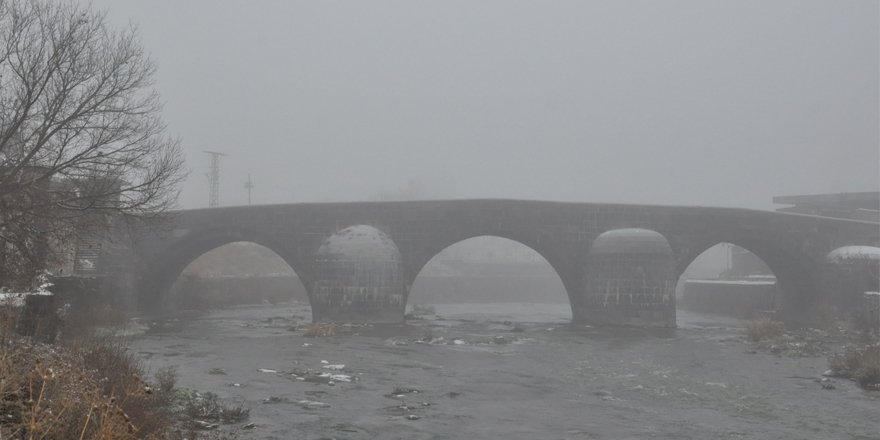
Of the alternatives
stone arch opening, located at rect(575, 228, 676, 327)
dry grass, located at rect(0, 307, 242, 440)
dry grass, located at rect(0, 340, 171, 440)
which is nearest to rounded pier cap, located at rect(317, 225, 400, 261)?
stone arch opening, located at rect(575, 228, 676, 327)

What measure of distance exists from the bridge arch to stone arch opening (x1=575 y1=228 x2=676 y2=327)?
12.6m

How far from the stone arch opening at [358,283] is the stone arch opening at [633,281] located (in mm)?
7748

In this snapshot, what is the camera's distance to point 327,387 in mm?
13391

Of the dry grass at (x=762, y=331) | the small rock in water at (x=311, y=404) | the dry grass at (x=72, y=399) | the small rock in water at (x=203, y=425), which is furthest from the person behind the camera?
the dry grass at (x=762, y=331)

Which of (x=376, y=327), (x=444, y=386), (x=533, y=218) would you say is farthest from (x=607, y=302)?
(x=444, y=386)

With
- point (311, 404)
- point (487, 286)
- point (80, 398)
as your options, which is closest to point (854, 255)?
point (311, 404)

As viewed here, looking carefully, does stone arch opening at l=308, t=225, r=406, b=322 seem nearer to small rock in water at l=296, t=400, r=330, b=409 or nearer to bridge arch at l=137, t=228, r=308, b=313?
bridge arch at l=137, t=228, r=308, b=313

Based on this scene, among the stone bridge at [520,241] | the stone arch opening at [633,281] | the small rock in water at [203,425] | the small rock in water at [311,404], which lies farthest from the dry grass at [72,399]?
the stone arch opening at [633,281]

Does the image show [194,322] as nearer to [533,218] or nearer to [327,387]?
[533,218]

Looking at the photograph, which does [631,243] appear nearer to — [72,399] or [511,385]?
[511,385]

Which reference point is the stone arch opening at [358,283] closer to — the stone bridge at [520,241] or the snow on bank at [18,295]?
the stone bridge at [520,241]

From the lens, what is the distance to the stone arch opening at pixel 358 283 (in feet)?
90.4

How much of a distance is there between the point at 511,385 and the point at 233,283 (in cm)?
2986

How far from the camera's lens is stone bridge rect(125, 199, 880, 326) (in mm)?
27844
